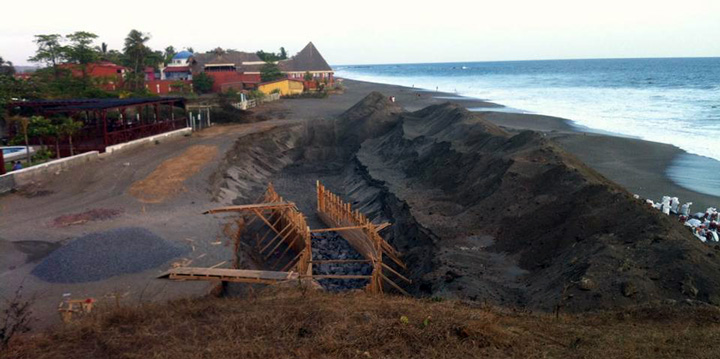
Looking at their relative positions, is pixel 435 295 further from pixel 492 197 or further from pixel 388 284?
pixel 492 197

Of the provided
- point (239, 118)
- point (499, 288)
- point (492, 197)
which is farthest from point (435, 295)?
point (239, 118)

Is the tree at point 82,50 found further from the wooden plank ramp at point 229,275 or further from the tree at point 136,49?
the wooden plank ramp at point 229,275

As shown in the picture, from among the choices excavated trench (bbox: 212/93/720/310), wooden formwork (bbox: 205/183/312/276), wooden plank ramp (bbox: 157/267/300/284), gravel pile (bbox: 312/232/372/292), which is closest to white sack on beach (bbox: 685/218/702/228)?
excavated trench (bbox: 212/93/720/310)

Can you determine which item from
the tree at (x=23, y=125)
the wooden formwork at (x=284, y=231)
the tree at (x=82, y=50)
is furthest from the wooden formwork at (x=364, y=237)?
the tree at (x=82, y=50)

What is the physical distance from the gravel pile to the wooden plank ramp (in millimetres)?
3822

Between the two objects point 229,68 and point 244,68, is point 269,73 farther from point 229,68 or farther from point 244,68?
point 244,68

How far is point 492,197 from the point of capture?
2378 centimetres

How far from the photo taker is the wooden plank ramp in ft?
50.8

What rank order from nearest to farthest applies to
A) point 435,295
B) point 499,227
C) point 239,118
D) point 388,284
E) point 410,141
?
point 435,295
point 388,284
point 499,227
point 410,141
point 239,118

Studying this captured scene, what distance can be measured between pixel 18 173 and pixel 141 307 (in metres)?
17.7

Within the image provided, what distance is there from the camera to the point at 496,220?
72.4 ft

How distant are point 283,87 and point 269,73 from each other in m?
10.6

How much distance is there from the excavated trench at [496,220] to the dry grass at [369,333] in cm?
249

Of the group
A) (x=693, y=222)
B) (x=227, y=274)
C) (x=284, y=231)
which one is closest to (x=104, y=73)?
(x=284, y=231)
